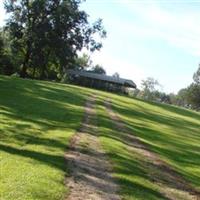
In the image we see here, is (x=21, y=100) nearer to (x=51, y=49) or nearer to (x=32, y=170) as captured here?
(x=32, y=170)

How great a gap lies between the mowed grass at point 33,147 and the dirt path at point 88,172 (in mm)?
325

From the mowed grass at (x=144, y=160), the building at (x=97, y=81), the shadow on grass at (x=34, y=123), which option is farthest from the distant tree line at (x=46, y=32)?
the mowed grass at (x=144, y=160)

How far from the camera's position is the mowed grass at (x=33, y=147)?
13059 millimetres

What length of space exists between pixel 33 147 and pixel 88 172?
365cm

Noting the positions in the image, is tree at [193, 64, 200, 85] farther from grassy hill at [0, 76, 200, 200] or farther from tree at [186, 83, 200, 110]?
grassy hill at [0, 76, 200, 200]

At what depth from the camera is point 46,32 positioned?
8119 centimetres

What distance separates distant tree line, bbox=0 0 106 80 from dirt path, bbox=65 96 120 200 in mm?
58892

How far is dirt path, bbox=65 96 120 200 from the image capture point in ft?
44.9

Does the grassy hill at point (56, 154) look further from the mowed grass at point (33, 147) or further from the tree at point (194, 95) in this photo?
the tree at point (194, 95)

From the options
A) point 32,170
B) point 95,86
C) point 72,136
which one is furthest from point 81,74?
point 32,170

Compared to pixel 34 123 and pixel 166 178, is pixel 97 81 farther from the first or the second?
pixel 166 178

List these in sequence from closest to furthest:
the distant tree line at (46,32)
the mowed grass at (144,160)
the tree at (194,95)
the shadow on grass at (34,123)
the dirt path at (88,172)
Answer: the dirt path at (88,172)
the mowed grass at (144,160)
the shadow on grass at (34,123)
the distant tree line at (46,32)
the tree at (194,95)

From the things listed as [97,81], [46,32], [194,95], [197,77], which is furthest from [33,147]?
[194,95]

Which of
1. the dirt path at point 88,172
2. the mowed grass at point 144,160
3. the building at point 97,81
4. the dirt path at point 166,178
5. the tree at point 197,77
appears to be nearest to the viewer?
the dirt path at point 88,172
